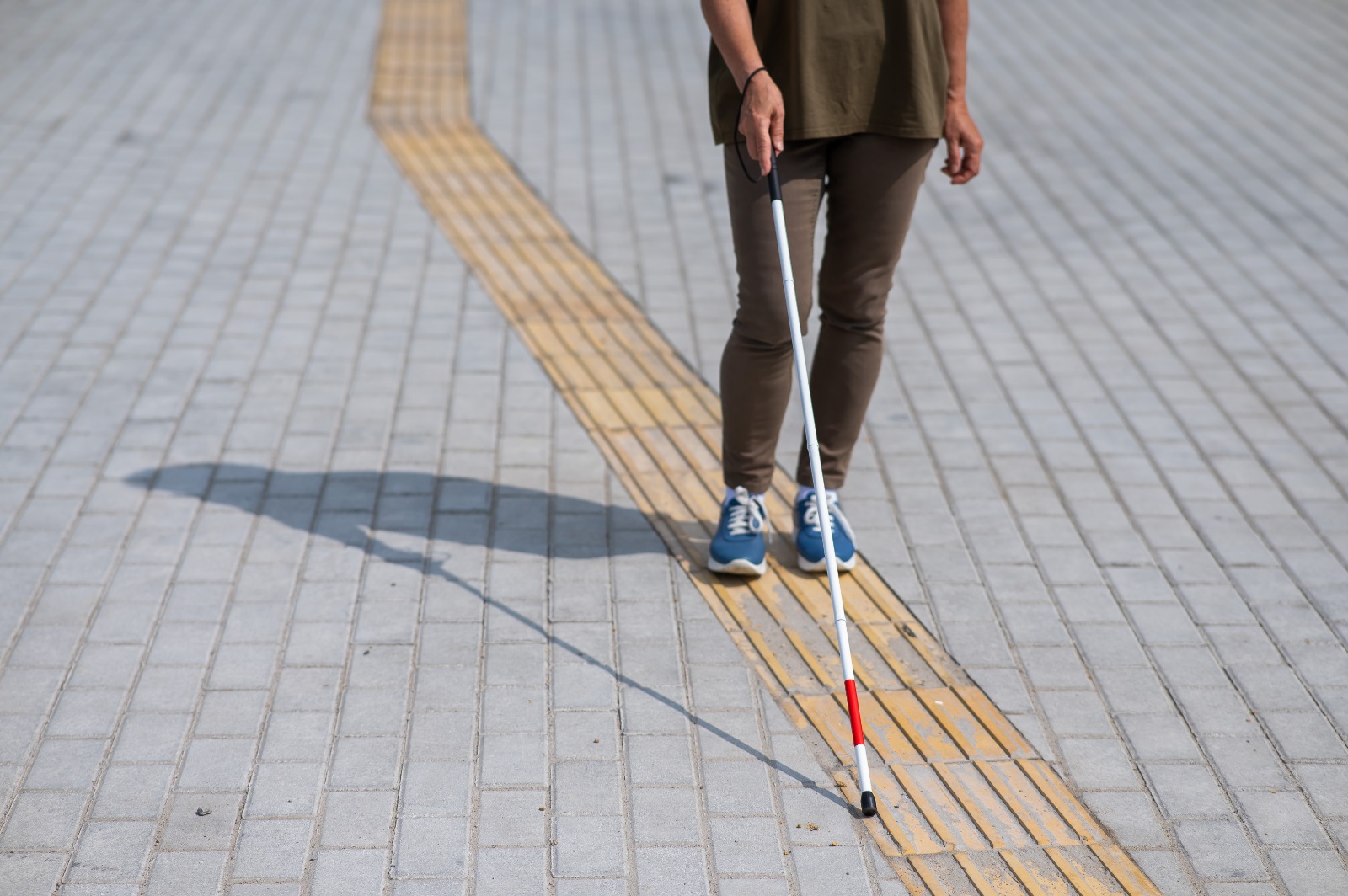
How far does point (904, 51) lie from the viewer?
124 inches

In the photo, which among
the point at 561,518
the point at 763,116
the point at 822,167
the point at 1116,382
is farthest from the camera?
the point at 1116,382

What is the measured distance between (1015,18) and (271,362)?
6844 mm

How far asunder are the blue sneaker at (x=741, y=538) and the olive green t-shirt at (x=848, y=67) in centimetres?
98

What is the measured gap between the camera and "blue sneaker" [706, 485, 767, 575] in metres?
3.51

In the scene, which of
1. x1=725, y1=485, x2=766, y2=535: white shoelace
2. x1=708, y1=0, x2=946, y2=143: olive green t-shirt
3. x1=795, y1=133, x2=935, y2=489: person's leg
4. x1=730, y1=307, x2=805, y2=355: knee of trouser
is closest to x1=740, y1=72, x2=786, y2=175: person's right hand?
x1=708, y1=0, x2=946, y2=143: olive green t-shirt

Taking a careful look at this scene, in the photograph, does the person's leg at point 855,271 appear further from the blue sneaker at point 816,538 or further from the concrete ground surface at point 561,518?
the concrete ground surface at point 561,518

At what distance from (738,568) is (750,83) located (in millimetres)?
1279

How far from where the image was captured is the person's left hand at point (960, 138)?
335 cm

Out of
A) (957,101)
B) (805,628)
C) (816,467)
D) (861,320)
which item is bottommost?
(805,628)

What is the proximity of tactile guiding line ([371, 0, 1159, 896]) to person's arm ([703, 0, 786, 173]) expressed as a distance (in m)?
1.19

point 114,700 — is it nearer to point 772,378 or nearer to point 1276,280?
point 772,378

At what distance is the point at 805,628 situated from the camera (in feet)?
11.1

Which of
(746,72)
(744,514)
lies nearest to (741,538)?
(744,514)

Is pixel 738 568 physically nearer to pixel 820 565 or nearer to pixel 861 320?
pixel 820 565
